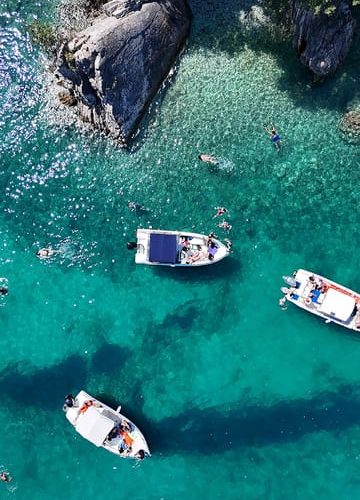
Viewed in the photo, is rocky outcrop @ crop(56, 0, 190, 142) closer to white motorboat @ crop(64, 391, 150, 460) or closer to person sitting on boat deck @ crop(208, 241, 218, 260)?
person sitting on boat deck @ crop(208, 241, 218, 260)

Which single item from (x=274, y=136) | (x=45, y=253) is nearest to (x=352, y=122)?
(x=274, y=136)

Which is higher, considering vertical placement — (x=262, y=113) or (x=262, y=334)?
(x=262, y=113)

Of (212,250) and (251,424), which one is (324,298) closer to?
(212,250)

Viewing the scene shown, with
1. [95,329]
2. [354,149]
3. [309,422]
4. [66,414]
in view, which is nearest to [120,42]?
[354,149]

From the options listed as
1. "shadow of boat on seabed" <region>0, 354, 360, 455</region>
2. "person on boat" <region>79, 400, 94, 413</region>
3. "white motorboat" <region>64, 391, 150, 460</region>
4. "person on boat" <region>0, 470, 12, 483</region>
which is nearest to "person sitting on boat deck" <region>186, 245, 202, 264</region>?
"shadow of boat on seabed" <region>0, 354, 360, 455</region>

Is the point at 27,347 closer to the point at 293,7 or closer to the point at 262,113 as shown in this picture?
the point at 262,113

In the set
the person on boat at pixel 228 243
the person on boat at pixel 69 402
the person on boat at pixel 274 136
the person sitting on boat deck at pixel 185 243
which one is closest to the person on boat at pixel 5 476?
the person on boat at pixel 69 402
